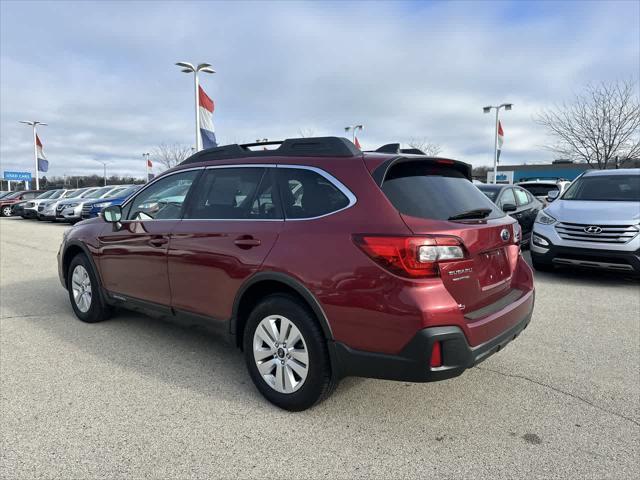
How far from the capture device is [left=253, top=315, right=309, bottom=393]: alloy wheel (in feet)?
9.61

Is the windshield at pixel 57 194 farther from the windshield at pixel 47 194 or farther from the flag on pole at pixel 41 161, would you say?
the flag on pole at pixel 41 161

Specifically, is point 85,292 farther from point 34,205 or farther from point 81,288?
point 34,205

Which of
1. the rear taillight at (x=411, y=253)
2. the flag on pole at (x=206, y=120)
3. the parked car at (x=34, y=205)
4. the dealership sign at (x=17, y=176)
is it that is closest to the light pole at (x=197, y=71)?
the flag on pole at (x=206, y=120)

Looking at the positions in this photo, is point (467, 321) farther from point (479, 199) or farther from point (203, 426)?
point (203, 426)

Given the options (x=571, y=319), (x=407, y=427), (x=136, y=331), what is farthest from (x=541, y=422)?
(x=136, y=331)

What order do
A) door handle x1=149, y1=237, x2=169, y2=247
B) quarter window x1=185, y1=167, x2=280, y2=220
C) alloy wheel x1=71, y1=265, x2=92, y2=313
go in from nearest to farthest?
quarter window x1=185, y1=167, x2=280, y2=220 < door handle x1=149, y1=237, x2=169, y2=247 < alloy wheel x1=71, y1=265, x2=92, y2=313

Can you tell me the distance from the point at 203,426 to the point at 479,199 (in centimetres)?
247

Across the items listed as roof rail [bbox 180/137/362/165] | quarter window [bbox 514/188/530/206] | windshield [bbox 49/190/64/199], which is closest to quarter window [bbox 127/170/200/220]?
roof rail [bbox 180/137/362/165]

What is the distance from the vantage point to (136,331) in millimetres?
4699

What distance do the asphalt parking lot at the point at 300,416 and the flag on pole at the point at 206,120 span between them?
12848mm

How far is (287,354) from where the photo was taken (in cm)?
300

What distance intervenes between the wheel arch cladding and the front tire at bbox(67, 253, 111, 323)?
87.6 inches

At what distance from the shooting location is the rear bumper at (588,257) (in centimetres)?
623

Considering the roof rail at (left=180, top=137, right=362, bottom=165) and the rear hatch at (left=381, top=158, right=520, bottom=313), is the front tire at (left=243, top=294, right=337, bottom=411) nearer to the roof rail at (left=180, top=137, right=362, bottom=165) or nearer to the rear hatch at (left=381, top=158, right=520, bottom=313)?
the rear hatch at (left=381, top=158, right=520, bottom=313)
